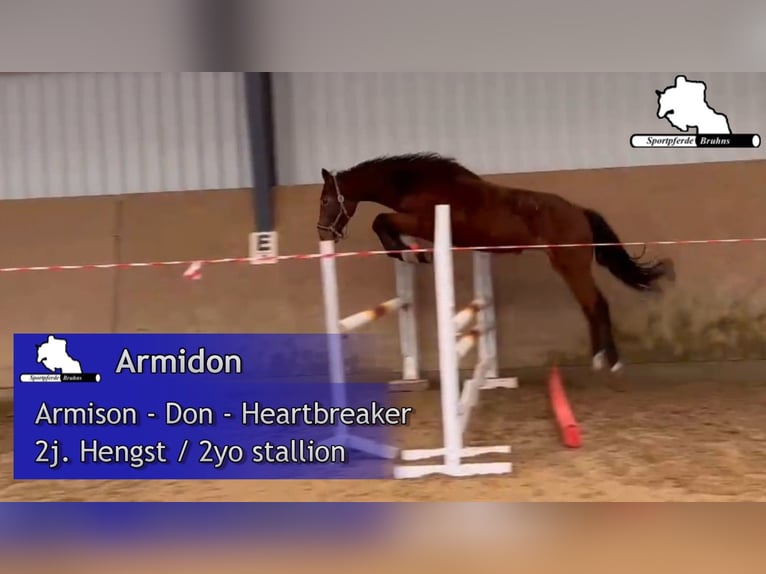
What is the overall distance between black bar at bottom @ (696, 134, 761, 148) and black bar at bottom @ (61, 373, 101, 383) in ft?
5.49

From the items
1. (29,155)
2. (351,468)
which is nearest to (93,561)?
(351,468)

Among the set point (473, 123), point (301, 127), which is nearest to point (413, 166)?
point (473, 123)

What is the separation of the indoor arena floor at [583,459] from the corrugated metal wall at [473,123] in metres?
0.94

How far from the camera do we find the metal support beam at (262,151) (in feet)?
8.48

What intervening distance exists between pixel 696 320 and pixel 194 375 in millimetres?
1964

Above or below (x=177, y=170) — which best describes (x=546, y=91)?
above

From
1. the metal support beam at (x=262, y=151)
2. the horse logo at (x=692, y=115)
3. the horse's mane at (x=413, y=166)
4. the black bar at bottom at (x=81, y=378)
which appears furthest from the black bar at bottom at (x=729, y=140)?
the black bar at bottom at (x=81, y=378)

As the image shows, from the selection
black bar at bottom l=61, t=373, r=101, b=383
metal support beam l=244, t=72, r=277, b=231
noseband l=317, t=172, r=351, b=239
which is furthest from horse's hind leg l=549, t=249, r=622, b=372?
black bar at bottom l=61, t=373, r=101, b=383

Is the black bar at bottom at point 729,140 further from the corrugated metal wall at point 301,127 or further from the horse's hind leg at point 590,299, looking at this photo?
the horse's hind leg at point 590,299

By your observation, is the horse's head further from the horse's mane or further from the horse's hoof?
the horse's hoof

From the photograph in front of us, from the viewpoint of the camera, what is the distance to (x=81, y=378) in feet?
4.80
